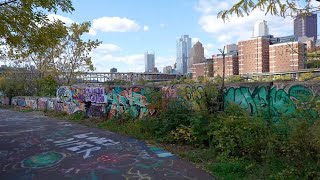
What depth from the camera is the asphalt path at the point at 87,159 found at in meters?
6.47

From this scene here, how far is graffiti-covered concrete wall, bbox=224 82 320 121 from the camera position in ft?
23.3

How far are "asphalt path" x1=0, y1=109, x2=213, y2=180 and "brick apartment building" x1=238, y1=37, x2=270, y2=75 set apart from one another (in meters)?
112

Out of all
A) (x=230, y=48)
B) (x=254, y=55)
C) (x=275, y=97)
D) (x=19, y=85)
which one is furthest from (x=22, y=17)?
(x=254, y=55)

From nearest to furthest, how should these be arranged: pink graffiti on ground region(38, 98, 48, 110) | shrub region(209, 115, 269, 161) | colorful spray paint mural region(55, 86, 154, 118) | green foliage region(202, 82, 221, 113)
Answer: shrub region(209, 115, 269, 161) → green foliage region(202, 82, 221, 113) → colorful spray paint mural region(55, 86, 154, 118) → pink graffiti on ground region(38, 98, 48, 110)

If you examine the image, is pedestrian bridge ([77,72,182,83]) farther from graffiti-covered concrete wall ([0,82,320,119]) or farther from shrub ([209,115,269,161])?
shrub ([209,115,269,161])

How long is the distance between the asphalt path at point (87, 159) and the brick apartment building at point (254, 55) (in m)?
112

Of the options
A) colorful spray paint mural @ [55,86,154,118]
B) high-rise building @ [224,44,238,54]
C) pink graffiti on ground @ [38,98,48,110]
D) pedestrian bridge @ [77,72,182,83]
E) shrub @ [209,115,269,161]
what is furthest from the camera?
pedestrian bridge @ [77,72,182,83]

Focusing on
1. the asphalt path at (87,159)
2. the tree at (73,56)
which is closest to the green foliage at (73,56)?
the tree at (73,56)

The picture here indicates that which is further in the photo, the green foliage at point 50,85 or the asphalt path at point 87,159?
the green foliage at point 50,85

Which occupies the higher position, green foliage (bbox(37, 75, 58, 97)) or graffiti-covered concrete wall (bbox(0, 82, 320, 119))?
green foliage (bbox(37, 75, 58, 97))

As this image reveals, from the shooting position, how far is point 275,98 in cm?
824

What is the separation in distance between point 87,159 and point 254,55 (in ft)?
397

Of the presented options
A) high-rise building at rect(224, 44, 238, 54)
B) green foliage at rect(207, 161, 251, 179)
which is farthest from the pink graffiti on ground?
green foliage at rect(207, 161, 251, 179)

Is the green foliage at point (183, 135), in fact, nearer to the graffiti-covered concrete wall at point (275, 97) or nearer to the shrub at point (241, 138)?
the shrub at point (241, 138)
